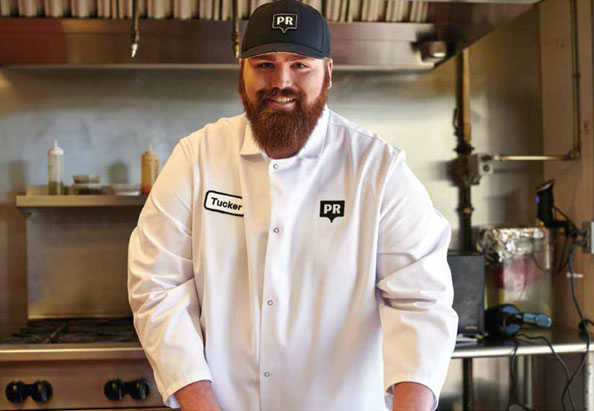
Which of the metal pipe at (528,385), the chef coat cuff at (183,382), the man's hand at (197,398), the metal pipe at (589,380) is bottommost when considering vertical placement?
the metal pipe at (528,385)

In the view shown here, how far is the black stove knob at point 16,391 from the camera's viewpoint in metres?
2.06

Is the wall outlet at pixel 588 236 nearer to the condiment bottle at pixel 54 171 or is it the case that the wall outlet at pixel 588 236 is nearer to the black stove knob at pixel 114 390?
the black stove knob at pixel 114 390

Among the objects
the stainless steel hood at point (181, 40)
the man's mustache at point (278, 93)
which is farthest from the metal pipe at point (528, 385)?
the man's mustache at point (278, 93)

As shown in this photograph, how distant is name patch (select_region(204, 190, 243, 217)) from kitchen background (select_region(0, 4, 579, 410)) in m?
1.22

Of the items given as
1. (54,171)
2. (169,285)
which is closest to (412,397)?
(169,285)

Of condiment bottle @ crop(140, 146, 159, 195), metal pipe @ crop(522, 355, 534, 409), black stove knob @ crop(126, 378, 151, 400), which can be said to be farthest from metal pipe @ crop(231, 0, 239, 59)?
metal pipe @ crop(522, 355, 534, 409)

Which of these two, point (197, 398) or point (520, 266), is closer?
point (197, 398)

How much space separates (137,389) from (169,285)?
0.76m

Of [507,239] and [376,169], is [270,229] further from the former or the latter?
[507,239]

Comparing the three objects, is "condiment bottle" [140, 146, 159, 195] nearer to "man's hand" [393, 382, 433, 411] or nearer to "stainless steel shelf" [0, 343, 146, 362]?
"stainless steel shelf" [0, 343, 146, 362]

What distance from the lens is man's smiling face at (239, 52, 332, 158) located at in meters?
1.42

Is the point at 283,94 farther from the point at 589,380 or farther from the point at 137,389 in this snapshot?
the point at 589,380

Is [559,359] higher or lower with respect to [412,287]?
lower

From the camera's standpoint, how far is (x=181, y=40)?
2.51m
